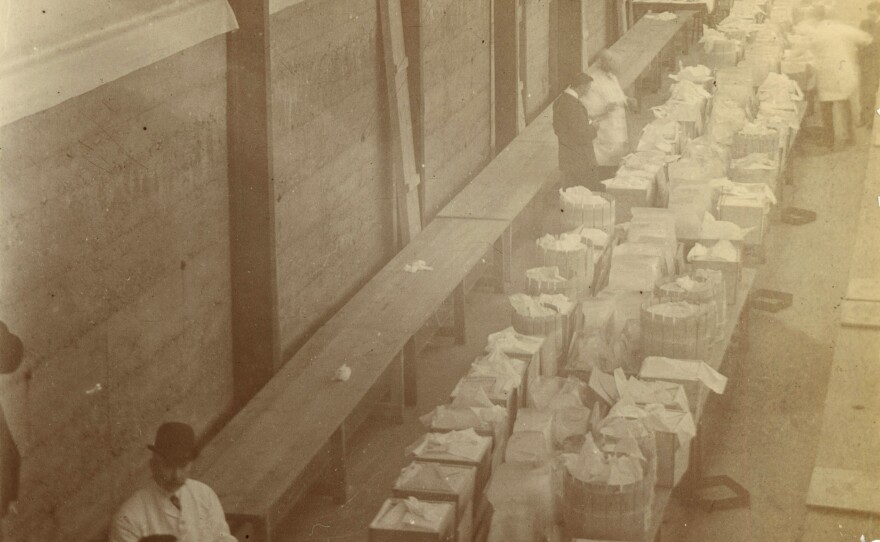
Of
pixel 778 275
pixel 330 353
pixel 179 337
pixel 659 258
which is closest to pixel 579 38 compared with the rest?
pixel 778 275

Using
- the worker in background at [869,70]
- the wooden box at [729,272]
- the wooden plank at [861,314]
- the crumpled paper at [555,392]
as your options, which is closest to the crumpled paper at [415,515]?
the crumpled paper at [555,392]

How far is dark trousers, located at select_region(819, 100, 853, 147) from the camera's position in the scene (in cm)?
1748

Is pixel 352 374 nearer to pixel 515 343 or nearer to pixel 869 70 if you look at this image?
pixel 515 343

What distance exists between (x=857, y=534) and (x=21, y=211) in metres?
4.31

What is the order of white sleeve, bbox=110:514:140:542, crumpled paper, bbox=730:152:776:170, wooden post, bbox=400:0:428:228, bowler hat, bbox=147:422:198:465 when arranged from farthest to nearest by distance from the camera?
crumpled paper, bbox=730:152:776:170 < wooden post, bbox=400:0:428:228 < white sleeve, bbox=110:514:140:542 < bowler hat, bbox=147:422:198:465

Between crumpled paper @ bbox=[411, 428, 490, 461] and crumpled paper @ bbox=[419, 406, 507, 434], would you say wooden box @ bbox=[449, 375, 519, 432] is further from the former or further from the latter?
crumpled paper @ bbox=[411, 428, 490, 461]

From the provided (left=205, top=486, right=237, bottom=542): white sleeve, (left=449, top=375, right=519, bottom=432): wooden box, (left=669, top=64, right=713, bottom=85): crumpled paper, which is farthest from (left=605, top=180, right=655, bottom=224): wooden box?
(left=205, top=486, right=237, bottom=542): white sleeve

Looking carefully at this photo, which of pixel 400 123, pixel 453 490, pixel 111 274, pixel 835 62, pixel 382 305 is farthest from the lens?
pixel 835 62

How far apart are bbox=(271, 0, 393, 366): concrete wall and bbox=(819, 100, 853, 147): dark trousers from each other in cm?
822

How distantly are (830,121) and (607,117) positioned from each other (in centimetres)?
536

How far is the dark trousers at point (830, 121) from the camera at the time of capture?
17484 millimetres

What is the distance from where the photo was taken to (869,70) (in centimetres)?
1888

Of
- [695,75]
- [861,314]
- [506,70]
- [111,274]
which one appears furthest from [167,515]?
[695,75]

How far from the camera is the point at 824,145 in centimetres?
1775
